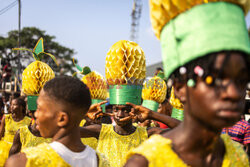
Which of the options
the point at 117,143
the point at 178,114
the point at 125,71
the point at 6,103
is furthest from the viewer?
the point at 6,103

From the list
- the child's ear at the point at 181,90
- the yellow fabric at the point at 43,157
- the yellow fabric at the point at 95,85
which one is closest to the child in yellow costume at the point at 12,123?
the yellow fabric at the point at 95,85

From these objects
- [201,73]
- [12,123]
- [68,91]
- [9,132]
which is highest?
[201,73]

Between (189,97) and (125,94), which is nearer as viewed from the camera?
(189,97)

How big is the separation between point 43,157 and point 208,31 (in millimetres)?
1259

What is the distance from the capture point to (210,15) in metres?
1.22

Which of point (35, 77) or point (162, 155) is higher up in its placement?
point (35, 77)

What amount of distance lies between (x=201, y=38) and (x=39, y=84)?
2998mm

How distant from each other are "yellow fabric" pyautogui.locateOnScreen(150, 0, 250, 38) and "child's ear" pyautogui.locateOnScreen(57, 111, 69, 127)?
904 mm

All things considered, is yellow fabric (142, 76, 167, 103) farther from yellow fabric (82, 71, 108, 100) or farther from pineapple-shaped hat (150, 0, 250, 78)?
pineapple-shaped hat (150, 0, 250, 78)

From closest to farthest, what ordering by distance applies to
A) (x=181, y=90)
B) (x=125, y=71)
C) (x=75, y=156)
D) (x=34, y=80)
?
(x=181, y=90)
(x=75, y=156)
(x=125, y=71)
(x=34, y=80)

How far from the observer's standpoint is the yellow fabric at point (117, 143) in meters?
3.05

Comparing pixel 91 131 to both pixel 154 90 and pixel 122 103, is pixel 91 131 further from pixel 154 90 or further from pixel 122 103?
pixel 154 90

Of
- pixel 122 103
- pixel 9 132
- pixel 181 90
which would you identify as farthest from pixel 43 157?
pixel 9 132

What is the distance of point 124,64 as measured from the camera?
2.98m
